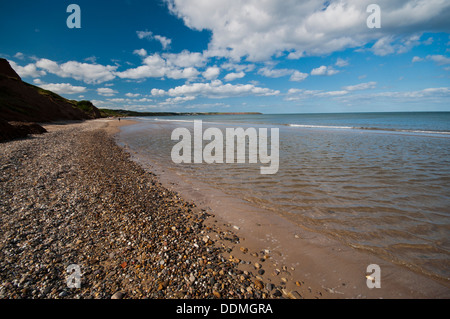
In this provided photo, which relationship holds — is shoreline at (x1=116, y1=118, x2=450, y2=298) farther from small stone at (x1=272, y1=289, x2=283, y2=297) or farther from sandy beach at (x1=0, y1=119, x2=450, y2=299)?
small stone at (x1=272, y1=289, x2=283, y2=297)

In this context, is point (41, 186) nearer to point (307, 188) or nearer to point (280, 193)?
point (280, 193)

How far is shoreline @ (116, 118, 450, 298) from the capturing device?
3797 mm

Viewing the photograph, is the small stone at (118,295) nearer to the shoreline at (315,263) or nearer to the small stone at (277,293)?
the shoreline at (315,263)

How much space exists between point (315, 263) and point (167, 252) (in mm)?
3810

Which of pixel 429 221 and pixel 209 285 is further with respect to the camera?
pixel 429 221

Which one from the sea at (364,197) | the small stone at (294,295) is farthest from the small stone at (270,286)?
the sea at (364,197)

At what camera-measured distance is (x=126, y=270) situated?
4.00 metres

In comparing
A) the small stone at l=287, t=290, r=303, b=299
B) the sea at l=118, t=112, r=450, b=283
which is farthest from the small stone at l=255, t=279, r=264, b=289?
the sea at l=118, t=112, r=450, b=283

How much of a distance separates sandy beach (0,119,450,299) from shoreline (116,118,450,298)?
24mm

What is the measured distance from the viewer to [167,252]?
4.52 metres

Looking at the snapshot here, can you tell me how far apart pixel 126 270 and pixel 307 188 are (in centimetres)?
799

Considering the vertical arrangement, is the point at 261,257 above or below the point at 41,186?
below

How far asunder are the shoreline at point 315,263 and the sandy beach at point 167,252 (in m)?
0.02

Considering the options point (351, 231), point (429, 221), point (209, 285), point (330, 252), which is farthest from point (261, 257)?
point (429, 221)
